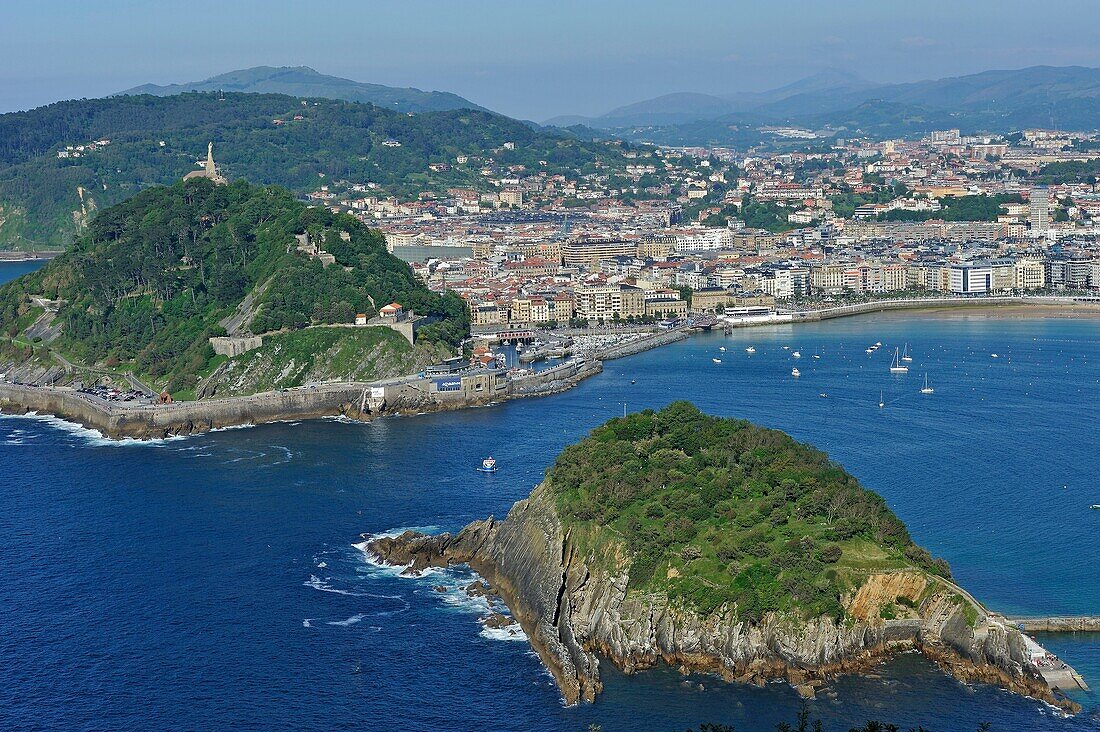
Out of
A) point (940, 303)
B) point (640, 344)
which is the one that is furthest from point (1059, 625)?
point (940, 303)

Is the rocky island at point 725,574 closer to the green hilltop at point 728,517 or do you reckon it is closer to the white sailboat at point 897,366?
the green hilltop at point 728,517

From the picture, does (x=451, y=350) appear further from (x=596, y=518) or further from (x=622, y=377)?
(x=596, y=518)

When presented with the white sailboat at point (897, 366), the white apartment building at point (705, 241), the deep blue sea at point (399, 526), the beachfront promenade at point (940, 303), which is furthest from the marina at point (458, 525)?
the white apartment building at point (705, 241)

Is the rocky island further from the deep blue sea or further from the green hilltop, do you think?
the deep blue sea

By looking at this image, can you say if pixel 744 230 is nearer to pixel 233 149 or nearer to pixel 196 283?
pixel 233 149

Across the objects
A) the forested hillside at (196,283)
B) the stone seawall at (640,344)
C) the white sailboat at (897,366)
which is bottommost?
the white sailboat at (897,366)
